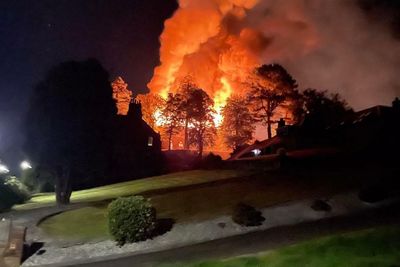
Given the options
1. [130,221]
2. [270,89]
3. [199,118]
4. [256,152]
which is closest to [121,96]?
[199,118]

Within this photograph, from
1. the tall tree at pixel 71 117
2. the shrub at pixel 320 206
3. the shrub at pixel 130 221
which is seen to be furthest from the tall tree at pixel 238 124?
the shrub at pixel 130 221

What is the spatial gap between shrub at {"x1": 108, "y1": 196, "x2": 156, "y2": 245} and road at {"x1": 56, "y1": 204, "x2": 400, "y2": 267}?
1.97 metres

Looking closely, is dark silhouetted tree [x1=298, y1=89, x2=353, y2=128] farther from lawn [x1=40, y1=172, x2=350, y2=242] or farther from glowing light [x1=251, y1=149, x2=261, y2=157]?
lawn [x1=40, y1=172, x2=350, y2=242]

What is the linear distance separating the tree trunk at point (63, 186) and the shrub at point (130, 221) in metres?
15.0

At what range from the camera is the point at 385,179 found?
1218 inches

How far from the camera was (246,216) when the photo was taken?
81.8ft

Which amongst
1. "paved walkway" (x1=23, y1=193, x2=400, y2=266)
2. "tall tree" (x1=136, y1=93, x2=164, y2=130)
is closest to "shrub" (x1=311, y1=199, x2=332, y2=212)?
"paved walkway" (x1=23, y1=193, x2=400, y2=266)

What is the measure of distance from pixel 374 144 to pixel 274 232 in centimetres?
2511

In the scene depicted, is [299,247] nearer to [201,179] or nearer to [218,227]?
[218,227]

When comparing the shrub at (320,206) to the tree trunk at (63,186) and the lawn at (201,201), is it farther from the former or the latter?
the tree trunk at (63,186)

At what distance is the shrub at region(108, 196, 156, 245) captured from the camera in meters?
23.4

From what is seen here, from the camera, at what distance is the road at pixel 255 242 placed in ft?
65.2

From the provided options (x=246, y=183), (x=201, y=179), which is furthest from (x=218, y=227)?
(x=201, y=179)

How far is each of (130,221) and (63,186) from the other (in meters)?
16.2
